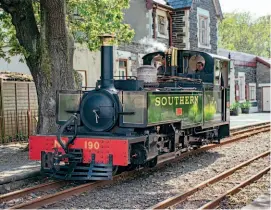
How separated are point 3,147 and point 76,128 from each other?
4980 millimetres

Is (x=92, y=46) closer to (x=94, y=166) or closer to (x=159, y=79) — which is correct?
(x=159, y=79)

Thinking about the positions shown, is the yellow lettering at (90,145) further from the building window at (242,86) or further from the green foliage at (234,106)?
the building window at (242,86)

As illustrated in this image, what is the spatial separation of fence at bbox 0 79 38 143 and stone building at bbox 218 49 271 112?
17297 mm

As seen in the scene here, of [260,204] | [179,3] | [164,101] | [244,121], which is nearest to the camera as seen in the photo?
[260,204]

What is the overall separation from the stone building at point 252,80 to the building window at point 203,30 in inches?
214

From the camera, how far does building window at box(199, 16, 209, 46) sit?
76.1 feet

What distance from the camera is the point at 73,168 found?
292 inches

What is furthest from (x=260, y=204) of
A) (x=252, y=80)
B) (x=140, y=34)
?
(x=252, y=80)

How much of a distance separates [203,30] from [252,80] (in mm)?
9147

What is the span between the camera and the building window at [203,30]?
76.1 ft

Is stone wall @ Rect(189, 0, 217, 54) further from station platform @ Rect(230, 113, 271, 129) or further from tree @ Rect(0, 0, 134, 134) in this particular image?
tree @ Rect(0, 0, 134, 134)

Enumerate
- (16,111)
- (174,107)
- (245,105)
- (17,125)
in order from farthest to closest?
(245,105)
(16,111)
(17,125)
(174,107)

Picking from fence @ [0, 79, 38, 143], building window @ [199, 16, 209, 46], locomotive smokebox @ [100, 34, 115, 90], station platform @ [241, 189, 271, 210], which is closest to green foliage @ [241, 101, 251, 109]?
building window @ [199, 16, 209, 46]

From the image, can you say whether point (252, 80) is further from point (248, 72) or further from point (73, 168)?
point (73, 168)
